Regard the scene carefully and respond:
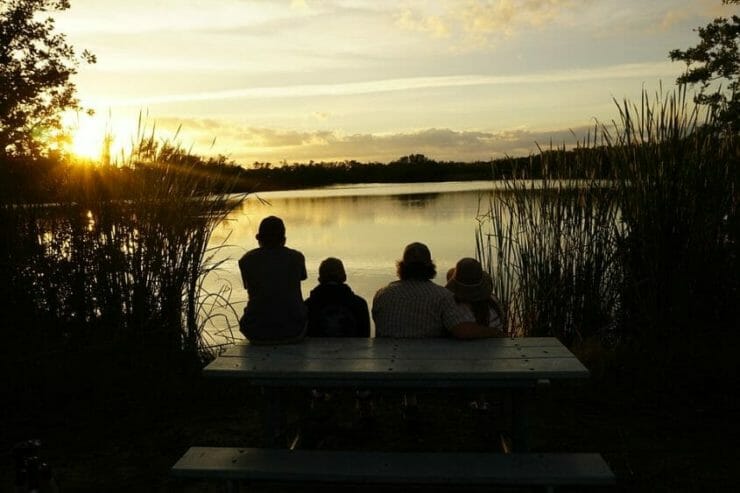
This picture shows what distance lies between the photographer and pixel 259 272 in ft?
11.7

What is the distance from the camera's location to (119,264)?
516cm

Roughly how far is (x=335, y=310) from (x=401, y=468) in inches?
59.6

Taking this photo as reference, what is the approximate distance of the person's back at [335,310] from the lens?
3.94 meters

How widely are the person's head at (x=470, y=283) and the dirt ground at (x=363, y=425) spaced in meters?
0.58

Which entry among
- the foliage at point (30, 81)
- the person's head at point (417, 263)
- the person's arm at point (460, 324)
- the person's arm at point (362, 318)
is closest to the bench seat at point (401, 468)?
the person's arm at point (460, 324)

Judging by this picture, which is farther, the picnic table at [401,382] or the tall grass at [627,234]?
the tall grass at [627,234]

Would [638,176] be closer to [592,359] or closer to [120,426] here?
[592,359]

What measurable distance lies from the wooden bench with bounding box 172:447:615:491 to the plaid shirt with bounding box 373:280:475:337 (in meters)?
0.93

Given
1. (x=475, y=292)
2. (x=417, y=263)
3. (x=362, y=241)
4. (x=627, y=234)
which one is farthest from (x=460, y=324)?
(x=362, y=241)

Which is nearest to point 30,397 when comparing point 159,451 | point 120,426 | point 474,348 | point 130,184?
point 120,426

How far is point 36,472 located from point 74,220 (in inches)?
129

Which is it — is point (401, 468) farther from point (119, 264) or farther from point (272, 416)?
point (119, 264)

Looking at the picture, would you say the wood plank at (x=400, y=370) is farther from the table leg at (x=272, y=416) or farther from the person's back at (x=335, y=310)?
the person's back at (x=335, y=310)

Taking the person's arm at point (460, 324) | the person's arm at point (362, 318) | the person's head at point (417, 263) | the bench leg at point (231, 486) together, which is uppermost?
the person's head at point (417, 263)
